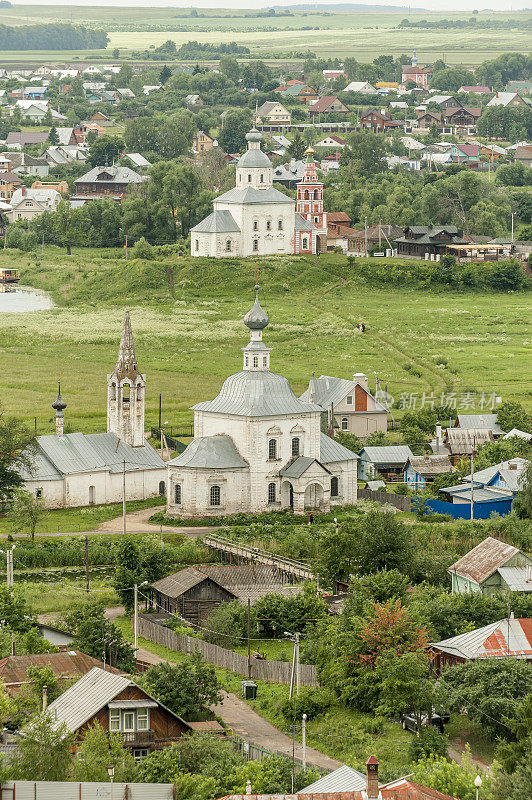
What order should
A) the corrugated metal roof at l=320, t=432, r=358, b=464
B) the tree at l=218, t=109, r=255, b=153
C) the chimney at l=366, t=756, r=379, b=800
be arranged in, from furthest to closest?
the tree at l=218, t=109, r=255, b=153 < the corrugated metal roof at l=320, t=432, r=358, b=464 < the chimney at l=366, t=756, r=379, b=800

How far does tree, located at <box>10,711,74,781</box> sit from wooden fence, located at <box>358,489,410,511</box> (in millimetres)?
32701

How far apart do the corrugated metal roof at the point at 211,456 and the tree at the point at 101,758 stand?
28.0m

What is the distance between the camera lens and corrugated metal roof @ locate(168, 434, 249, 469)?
65125 mm

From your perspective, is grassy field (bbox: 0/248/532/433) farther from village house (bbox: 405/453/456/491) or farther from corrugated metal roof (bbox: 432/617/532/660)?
corrugated metal roof (bbox: 432/617/532/660)

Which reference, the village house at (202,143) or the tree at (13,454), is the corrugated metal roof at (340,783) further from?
the village house at (202,143)

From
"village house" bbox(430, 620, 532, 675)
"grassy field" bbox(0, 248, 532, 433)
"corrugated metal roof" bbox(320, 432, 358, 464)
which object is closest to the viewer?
"village house" bbox(430, 620, 532, 675)

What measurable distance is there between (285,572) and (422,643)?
491 inches

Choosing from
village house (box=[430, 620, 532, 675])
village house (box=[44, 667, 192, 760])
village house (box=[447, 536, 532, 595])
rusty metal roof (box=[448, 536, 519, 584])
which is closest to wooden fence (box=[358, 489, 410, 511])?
rusty metal roof (box=[448, 536, 519, 584])

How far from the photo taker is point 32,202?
15262cm

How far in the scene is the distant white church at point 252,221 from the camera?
115 m

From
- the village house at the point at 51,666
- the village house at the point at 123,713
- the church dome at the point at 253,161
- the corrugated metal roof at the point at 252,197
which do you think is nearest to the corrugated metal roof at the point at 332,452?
the village house at the point at 51,666

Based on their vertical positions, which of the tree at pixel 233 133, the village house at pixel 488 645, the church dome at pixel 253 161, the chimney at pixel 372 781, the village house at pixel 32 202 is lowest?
the village house at pixel 32 202

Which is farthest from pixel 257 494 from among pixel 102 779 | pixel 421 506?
pixel 102 779

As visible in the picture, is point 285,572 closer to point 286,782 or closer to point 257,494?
point 257,494
